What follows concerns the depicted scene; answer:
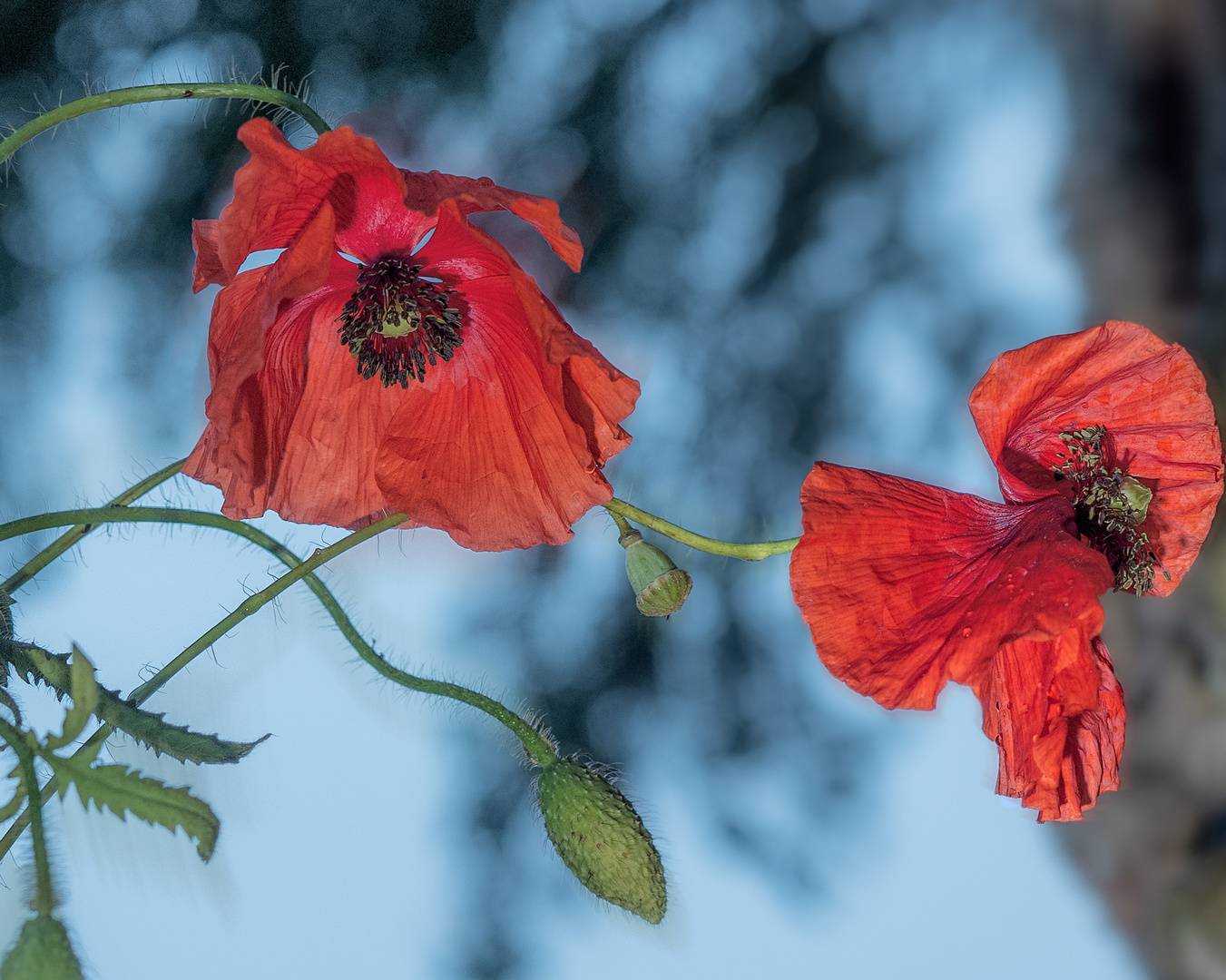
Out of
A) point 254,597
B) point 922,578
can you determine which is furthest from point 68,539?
point 922,578

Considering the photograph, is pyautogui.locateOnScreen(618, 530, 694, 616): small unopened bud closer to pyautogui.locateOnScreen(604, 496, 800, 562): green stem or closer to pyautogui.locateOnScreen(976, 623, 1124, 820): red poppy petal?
pyautogui.locateOnScreen(604, 496, 800, 562): green stem

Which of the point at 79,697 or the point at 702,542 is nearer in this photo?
the point at 79,697

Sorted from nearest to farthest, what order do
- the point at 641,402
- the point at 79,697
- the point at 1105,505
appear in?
the point at 79,697
the point at 1105,505
the point at 641,402

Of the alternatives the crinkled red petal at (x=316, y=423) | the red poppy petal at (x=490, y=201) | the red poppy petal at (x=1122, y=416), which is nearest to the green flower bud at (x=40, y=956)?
the crinkled red petal at (x=316, y=423)

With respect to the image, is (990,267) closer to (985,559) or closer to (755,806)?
(985,559)

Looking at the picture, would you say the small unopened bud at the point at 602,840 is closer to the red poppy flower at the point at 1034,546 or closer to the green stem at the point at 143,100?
the red poppy flower at the point at 1034,546

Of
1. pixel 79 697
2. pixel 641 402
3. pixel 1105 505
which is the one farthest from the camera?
pixel 641 402

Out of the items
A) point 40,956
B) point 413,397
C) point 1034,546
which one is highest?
point 413,397

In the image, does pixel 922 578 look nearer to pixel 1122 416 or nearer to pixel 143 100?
pixel 1122 416
